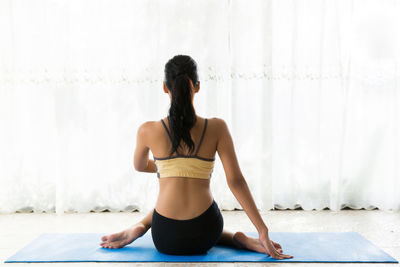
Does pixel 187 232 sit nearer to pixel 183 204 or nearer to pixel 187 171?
pixel 183 204

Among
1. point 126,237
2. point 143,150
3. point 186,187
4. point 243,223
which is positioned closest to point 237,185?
point 186,187

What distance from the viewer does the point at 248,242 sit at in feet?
6.93

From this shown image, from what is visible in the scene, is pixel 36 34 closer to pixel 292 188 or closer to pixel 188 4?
pixel 188 4

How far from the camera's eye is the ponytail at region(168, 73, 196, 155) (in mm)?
1905

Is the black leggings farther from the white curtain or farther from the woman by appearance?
the white curtain

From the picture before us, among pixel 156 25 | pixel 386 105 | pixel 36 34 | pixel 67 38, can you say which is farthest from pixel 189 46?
pixel 386 105

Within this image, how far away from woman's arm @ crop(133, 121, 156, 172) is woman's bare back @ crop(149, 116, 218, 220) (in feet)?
0.23

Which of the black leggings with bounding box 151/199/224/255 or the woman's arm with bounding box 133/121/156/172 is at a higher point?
the woman's arm with bounding box 133/121/156/172

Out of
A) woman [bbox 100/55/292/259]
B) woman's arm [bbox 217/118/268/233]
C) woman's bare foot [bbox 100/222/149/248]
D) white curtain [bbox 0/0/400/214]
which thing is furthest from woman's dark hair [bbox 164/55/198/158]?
white curtain [bbox 0/0/400/214]

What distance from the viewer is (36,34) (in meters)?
3.18

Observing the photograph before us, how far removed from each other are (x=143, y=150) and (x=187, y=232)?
1.55 feet

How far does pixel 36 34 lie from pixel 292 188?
2.36 meters

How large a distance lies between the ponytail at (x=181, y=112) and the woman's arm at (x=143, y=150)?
0.55 ft

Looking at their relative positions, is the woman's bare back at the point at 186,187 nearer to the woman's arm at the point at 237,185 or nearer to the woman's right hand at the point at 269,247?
the woman's arm at the point at 237,185
